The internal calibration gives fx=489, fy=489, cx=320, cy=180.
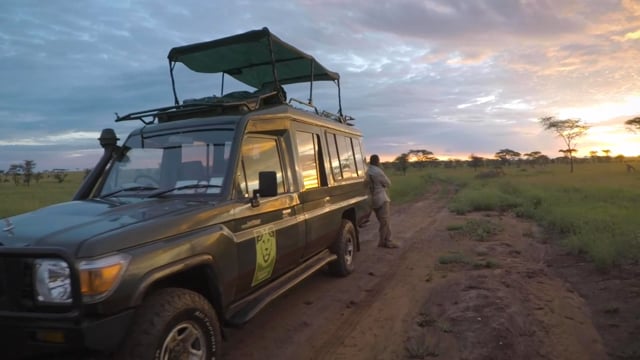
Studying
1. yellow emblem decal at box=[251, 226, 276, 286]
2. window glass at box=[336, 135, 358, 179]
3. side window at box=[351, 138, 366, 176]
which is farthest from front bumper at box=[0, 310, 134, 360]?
side window at box=[351, 138, 366, 176]

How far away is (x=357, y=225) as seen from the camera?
843cm

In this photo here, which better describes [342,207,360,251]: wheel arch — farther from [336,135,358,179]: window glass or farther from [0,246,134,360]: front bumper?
[0,246,134,360]: front bumper

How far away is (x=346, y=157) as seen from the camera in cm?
808

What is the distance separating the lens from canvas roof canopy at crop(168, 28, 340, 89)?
21.8 feet

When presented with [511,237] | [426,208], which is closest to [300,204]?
[511,237]

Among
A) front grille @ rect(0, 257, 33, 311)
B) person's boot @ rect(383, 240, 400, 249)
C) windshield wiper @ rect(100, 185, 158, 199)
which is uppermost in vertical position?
windshield wiper @ rect(100, 185, 158, 199)

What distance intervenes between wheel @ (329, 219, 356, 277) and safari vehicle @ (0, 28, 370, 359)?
5 centimetres

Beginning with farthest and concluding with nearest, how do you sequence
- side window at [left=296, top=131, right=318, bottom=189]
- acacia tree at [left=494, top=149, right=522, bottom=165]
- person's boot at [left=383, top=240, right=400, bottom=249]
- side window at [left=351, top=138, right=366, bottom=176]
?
acacia tree at [left=494, top=149, right=522, bottom=165], person's boot at [left=383, top=240, right=400, bottom=249], side window at [left=351, top=138, right=366, bottom=176], side window at [left=296, top=131, right=318, bottom=189]

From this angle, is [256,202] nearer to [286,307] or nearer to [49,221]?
[49,221]

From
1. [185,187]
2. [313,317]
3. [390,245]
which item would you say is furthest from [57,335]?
[390,245]

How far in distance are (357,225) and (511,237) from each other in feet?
14.8

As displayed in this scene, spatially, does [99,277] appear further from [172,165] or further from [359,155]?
[359,155]

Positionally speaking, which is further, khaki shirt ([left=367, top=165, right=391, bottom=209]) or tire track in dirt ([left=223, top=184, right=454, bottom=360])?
khaki shirt ([left=367, top=165, right=391, bottom=209])

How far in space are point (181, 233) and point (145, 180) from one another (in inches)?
52.8
